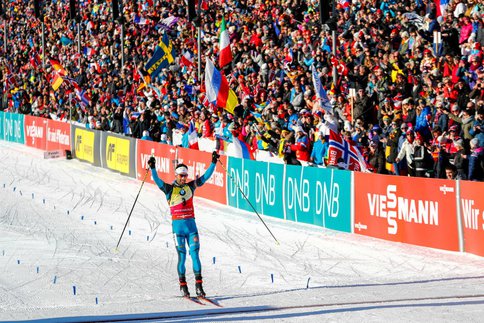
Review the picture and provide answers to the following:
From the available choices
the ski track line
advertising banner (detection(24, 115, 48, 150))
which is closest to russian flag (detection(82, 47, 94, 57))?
advertising banner (detection(24, 115, 48, 150))

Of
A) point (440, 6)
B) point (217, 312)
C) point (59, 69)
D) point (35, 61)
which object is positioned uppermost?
point (440, 6)

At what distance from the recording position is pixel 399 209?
1791 cm

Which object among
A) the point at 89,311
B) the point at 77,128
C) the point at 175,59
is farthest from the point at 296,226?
the point at 77,128

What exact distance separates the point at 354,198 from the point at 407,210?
1491 mm

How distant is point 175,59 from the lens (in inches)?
1248

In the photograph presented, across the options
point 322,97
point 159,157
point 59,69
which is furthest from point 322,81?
point 59,69

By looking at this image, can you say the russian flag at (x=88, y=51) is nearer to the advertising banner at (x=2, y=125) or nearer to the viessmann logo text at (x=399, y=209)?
the advertising banner at (x=2, y=125)

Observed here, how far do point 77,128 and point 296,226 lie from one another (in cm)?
1500

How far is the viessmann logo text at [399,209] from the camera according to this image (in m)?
17.2

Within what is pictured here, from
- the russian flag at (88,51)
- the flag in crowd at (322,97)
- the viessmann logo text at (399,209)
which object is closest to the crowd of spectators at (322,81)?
the flag in crowd at (322,97)

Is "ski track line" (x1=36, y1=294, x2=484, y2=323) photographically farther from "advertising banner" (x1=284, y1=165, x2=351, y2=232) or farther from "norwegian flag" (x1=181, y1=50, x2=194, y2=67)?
"norwegian flag" (x1=181, y1=50, x2=194, y2=67)

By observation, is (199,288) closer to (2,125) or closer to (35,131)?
(35,131)

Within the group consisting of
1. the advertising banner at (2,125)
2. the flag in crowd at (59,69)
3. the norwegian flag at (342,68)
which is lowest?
the advertising banner at (2,125)

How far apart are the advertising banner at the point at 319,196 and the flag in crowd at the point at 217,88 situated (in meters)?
3.37
